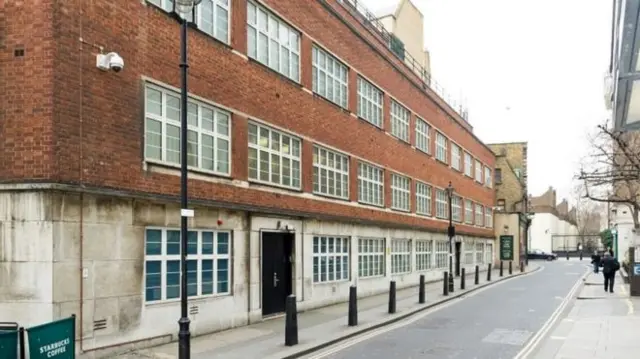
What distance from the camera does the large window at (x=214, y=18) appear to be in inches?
577

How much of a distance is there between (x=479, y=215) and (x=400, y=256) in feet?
71.8

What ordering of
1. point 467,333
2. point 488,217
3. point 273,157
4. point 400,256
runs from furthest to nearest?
point 488,217 → point 400,256 → point 273,157 → point 467,333

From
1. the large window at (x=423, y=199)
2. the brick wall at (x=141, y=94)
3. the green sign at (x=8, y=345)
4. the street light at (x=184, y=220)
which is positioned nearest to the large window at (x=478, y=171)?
the large window at (x=423, y=199)

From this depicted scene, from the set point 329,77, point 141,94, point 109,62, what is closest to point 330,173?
point 329,77

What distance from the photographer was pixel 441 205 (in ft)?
125

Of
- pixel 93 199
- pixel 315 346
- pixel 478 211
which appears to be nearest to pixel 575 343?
pixel 315 346

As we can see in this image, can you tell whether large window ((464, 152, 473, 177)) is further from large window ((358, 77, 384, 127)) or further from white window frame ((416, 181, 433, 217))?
large window ((358, 77, 384, 127))

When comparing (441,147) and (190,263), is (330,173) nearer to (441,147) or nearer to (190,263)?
(190,263)

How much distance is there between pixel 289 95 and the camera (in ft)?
61.4

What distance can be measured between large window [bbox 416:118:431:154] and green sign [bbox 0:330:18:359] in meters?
27.9

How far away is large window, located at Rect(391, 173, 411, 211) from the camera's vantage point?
1153 inches

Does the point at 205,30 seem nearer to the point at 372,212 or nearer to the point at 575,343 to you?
the point at 575,343

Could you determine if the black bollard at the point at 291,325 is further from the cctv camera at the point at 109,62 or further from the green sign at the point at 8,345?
the green sign at the point at 8,345

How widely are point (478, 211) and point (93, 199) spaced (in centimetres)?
4138
